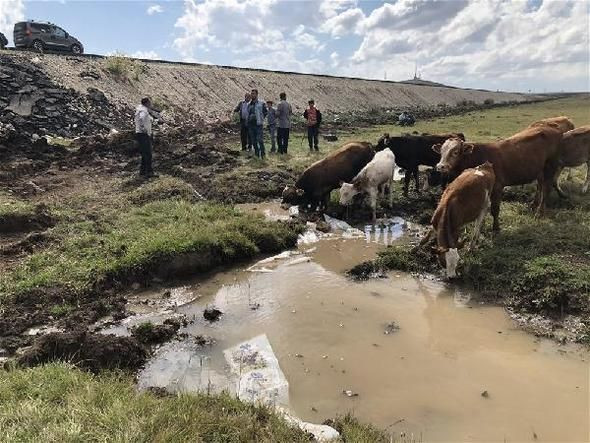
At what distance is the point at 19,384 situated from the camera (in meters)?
4.82

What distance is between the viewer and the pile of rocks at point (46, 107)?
2067cm

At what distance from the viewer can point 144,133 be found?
14680 mm

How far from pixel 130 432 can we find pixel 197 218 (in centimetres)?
712

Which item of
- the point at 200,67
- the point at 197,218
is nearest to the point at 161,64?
the point at 200,67

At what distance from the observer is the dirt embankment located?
2619cm

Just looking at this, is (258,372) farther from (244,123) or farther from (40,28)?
(40,28)

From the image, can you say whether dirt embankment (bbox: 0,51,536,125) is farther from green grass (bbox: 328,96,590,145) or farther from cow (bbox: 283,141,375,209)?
cow (bbox: 283,141,375,209)

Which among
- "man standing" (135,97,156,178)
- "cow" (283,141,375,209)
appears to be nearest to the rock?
"cow" (283,141,375,209)

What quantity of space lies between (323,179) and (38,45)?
24.5m

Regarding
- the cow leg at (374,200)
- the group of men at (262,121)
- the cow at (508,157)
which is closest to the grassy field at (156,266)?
the cow at (508,157)

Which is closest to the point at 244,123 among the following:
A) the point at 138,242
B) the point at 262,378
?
the point at 138,242

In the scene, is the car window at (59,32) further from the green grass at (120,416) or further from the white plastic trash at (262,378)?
the green grass at (120,416)

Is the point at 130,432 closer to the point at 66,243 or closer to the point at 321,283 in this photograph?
the point at 321,283

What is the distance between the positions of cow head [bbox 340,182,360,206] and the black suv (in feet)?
80.8
